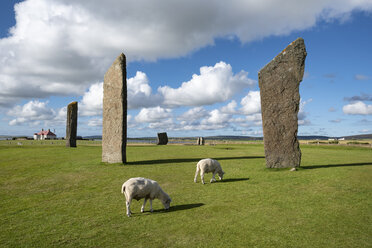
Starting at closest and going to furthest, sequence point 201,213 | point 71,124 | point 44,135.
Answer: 1. point 201,213
2. point 71,124
3. point 44,135

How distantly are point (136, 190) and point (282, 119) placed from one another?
1050 centimetres

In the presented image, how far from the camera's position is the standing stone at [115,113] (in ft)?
58.0

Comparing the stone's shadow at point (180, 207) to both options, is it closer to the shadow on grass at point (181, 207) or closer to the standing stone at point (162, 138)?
the shadow on grass at point (181, 207)

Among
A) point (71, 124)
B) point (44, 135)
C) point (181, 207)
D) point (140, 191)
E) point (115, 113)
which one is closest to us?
point (140, 191)

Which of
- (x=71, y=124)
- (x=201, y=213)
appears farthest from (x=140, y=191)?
(x=71, y=124)

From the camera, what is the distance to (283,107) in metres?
14.5

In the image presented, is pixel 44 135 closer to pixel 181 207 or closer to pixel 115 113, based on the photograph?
pixel 115 113

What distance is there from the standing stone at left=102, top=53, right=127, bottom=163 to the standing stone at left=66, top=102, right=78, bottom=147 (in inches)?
684

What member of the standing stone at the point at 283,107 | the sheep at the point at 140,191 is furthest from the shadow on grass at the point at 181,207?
the standing stone at the point at 283,107

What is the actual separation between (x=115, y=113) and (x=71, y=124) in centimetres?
1879

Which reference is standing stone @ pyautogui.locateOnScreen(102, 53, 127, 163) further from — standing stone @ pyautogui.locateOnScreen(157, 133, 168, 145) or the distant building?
the distant building

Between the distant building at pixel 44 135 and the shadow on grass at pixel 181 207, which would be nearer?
the shadow on grass at pixel 181 207

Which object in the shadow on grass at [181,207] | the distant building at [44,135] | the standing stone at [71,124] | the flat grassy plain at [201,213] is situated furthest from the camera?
the distant building at [44,135]

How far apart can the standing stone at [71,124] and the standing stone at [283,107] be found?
27.6 m
